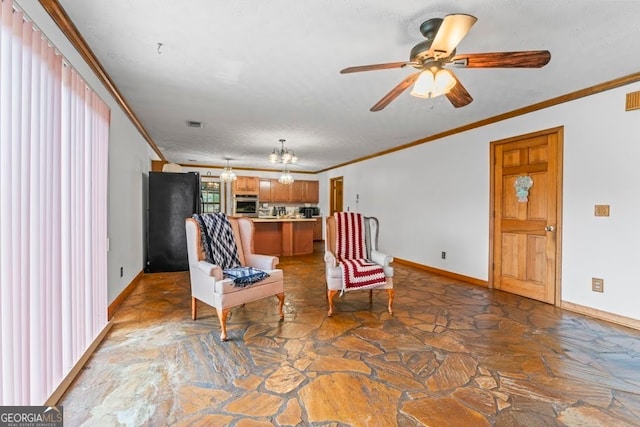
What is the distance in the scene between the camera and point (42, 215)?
1556 mm

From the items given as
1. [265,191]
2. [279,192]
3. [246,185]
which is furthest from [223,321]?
[279,192]

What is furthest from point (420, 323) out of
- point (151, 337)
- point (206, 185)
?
point (206, 185)

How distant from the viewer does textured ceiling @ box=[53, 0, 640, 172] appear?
1813mm

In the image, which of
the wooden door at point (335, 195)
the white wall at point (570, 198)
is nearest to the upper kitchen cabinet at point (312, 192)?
the wooden door at point (335, 195)

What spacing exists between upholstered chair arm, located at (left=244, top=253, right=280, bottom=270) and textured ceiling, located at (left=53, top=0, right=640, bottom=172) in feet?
5.92

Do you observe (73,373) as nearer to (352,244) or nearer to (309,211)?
(352,244)

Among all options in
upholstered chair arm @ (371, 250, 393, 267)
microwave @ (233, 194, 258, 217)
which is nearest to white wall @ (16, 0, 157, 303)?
upholstered chair arm @ (371, 250, 393, 267)

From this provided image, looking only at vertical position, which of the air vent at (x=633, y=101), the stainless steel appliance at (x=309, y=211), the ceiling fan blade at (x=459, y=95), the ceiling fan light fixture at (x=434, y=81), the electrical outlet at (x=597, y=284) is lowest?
the electrical outlet at (x=597, y=284)

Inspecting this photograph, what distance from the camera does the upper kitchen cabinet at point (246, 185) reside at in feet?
27.0

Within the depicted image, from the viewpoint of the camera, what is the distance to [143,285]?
3992 millimetres

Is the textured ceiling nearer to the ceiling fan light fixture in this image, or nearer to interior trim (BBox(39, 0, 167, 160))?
interior trim (BBox(39, 0, 167, 160))

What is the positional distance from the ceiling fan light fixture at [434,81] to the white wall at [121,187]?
2.42 metres

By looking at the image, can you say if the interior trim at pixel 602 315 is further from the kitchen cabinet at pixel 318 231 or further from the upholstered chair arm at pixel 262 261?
the kitchen cabinet at pixel 318 231

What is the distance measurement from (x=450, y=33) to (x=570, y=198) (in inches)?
108
